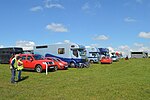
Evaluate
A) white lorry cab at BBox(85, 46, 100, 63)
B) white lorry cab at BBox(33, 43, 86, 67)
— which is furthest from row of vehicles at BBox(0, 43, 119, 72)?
white lorry cab at BBox(85, 46, 100, 63)

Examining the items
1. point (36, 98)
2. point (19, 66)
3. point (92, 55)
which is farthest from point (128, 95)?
point (92, 55)

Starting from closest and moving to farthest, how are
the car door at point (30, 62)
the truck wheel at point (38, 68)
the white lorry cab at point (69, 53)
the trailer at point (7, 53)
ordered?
1. the truck wheel at point (38, 68)
2. the car door at point (30, 62)
3. the white lorry cab at point (69, 53)
4. the trailer at point (7, 53)

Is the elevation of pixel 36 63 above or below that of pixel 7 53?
below

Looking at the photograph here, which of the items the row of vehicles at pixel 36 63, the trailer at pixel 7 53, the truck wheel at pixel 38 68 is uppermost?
the trailer at pixel 7 53

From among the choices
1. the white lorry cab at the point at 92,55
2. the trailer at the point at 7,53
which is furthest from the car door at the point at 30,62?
the white lorry cab at the point at 92,55

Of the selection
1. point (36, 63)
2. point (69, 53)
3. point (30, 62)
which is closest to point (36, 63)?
point (36, 63)

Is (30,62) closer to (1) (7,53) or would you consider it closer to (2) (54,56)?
(2) (54,56)

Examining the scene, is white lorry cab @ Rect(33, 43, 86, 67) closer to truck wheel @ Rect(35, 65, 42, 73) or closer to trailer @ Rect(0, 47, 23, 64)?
trailer @ Rect(0, 47, 23, 64)

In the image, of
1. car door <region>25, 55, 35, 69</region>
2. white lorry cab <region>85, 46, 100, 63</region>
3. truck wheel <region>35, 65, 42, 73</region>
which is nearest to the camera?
truck wheel <region>35, 65, 42, 73</region>

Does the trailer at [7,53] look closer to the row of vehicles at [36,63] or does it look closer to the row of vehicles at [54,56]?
the row of vehicles at [54,56]

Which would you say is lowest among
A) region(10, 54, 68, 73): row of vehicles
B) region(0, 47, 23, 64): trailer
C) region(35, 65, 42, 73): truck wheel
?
region(35, 65, 42, 73): truck wheel

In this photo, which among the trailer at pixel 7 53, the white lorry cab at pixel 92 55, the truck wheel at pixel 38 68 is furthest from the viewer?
the white lorry cab at pixel 92 55

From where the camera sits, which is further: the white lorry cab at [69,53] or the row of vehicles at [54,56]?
the white lorry cab at [69,53]

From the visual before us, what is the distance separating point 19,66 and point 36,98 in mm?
6958
